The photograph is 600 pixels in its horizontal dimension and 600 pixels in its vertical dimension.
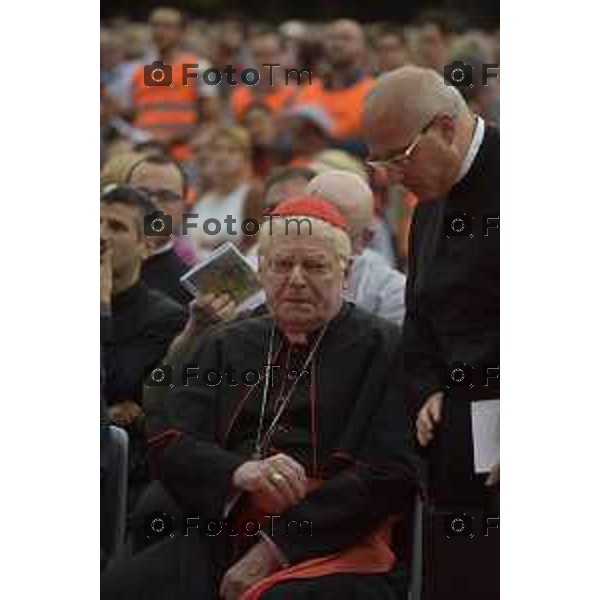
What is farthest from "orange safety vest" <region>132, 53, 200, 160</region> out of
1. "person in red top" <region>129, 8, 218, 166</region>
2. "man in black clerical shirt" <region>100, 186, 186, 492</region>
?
"man in black clerical shirt" <region>100, 186, 186, 492</region>

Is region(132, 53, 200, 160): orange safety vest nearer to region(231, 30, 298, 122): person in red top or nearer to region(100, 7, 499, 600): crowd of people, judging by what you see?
region(231, 30, 298, 122): person in red top

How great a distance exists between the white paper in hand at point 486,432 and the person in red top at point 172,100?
2.41 ft

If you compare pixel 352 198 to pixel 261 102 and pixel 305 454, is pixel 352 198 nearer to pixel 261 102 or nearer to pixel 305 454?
pixel 305 454

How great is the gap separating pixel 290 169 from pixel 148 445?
499mm

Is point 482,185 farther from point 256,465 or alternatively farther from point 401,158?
point 256,465

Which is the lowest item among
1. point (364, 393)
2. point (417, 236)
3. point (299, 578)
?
point (299, 578)

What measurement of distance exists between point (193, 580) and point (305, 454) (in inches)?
10.6

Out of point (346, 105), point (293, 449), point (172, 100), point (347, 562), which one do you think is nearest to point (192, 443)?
point (293, 449)

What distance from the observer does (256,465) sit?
137 inches

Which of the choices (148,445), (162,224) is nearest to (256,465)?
(148,445)

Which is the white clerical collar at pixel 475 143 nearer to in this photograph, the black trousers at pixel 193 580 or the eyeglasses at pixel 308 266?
the eyeglasses at pixel 308 266

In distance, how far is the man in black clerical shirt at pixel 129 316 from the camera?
3512 millimetres

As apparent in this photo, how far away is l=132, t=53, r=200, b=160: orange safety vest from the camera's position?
378cm
